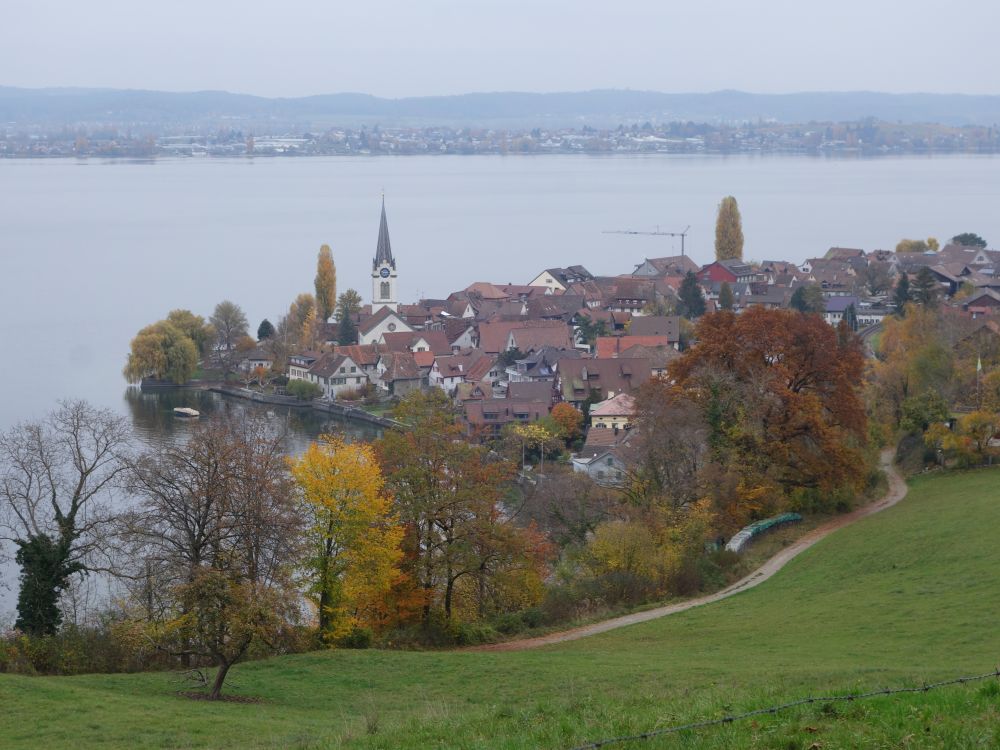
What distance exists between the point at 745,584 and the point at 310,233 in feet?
276

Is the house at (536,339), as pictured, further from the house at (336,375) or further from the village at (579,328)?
the house at (336,375)

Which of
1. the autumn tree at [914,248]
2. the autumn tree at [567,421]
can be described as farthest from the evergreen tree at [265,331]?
the autumn tree at [914,248]

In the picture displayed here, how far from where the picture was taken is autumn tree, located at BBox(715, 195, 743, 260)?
6844 cm

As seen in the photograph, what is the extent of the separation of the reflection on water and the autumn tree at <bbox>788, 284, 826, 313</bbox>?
2246 centimetres

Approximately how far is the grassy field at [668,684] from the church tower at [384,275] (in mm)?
39962

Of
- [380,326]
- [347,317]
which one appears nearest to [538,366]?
[380,326]

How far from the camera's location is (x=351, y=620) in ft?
46.4

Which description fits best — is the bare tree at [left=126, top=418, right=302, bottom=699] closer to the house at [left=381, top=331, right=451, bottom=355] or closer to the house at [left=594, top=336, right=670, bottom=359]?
the house at [left=594, top=336, right=670, bottom=359]

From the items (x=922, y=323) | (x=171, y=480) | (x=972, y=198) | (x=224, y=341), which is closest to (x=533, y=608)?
(x=171, y=480)

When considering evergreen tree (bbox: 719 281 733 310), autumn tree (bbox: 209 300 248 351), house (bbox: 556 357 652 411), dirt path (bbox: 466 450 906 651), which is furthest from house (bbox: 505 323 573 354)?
dirt path (bbox: 466 450 906 651)

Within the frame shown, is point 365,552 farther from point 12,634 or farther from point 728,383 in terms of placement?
point 728,383

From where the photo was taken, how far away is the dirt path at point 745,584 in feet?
48.4

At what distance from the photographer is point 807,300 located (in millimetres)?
54125

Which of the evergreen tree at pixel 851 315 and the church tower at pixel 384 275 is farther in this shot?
the church tower at pixel 384 275
